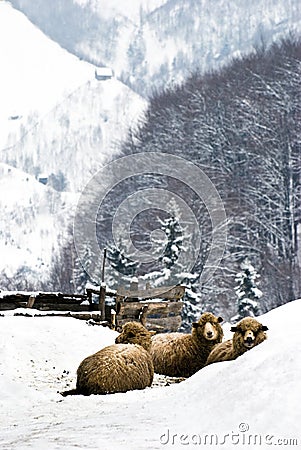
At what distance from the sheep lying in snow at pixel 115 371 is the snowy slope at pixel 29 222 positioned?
2811 inches

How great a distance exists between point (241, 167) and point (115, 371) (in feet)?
169

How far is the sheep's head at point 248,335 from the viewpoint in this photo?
34.9 ft

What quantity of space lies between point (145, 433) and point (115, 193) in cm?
6416

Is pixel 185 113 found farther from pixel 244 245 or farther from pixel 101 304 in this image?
pixel 101 304

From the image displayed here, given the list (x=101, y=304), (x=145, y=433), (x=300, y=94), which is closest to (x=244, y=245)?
(x=300, y=94)

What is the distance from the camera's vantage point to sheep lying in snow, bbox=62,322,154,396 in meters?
10.6

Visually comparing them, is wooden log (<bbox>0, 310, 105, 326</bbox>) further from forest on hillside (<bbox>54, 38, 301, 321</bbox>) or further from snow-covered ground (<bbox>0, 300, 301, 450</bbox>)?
forest on hillside (<bbox>54, 38, 301, 321</bbox>)

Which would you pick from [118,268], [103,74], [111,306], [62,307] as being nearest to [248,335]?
[111,306]

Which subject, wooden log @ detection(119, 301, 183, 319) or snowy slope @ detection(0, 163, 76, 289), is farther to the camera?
snowy slope @ detection(0, 163, 76, 289)

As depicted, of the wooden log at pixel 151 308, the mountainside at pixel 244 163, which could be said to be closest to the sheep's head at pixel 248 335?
the wooden log at pixel 151 308

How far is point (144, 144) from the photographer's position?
7481 centimetres

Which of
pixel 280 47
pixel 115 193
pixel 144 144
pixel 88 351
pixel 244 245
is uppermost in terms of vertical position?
pixel 280 47

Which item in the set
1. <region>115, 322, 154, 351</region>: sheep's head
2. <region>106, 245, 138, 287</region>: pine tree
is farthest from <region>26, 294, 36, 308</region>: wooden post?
<region>106, 245, 138, 287</region>: pine tree

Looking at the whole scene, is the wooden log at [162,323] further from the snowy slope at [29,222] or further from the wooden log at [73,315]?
the snowy slope at [29,222]
